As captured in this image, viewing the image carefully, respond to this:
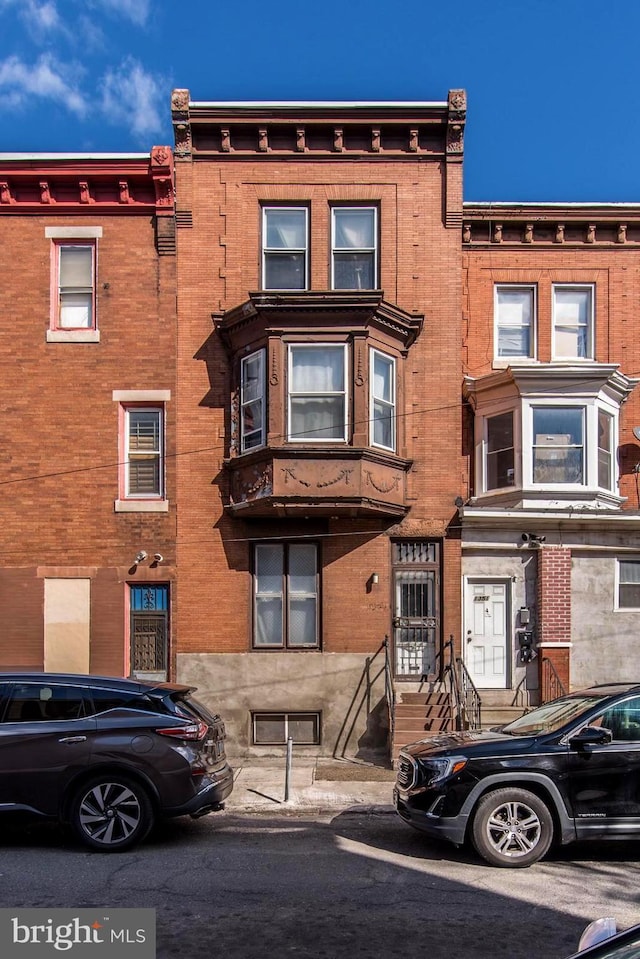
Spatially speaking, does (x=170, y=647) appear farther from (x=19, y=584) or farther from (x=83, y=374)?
(x=83, y=374)

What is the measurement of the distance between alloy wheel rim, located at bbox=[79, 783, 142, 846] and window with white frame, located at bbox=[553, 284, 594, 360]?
12.7 m

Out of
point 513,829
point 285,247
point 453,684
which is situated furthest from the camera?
point 285,247

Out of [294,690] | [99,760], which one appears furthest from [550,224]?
[99,760]

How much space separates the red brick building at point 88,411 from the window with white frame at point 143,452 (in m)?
0.02

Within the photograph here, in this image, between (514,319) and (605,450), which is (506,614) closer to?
(605,450)

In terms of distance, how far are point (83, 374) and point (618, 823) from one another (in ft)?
36.4

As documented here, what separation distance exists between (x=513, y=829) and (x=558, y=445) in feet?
31.8

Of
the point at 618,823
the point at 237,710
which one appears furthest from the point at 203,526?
the point at 618,823

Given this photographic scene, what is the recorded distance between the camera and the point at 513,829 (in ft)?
27.0

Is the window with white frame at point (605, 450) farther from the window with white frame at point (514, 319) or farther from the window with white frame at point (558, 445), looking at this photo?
the window with white frame at point (514, 319)

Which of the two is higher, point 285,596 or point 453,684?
point 285,596

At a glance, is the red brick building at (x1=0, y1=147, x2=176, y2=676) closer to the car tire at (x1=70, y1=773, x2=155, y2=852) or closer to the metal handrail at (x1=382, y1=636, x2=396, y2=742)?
the metal handrail at (x1=382, y1=636, x2=396, y2=742)

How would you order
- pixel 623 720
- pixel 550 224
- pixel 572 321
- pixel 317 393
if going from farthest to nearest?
1. pixel 572 321
2. pixel 550 224
3. pixel 317 393
4. pixel 623 720

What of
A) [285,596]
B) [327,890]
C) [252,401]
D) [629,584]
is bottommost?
[327,890]
